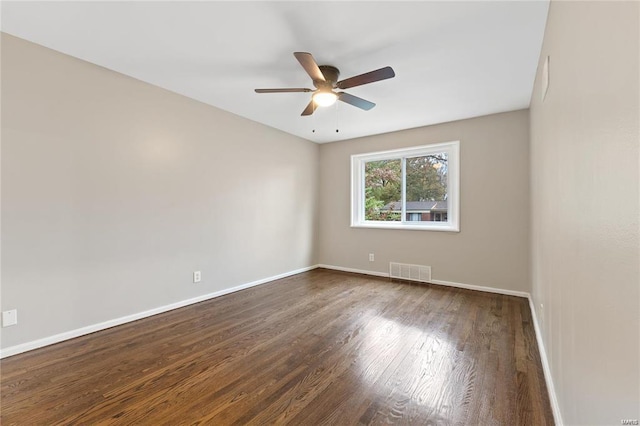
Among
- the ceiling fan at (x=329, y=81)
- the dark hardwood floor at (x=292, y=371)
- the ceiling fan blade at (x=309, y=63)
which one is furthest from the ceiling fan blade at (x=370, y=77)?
the dark hardwood floor at (x=292, y=371)

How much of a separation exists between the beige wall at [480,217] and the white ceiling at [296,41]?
0.64 m

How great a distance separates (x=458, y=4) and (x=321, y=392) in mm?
2635

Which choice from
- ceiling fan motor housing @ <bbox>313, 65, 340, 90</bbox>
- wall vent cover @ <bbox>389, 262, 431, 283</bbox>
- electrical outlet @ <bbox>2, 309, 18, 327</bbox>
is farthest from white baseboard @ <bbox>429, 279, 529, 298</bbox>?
electrical outlet @ <bbox>2, 309, 18, 327</bbox>

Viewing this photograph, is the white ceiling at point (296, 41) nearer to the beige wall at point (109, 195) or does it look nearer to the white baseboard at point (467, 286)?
the beige wall at point (109, 195)

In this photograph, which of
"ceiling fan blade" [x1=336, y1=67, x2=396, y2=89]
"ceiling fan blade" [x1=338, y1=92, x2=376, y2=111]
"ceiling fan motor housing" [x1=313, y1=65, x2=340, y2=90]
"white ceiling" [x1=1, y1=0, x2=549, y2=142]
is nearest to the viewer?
"white ceiling" [x1=1, y1=0, x2=549, y2=142]

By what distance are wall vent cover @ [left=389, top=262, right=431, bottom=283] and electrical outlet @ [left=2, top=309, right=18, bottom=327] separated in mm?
4314

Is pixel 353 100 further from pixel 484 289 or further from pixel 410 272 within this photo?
pixel 484 289

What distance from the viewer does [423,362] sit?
6.90 feet

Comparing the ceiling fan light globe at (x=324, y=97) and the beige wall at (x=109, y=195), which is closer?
the beige wall at (x=109, y=195)

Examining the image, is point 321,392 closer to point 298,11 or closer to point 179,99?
point 298,11

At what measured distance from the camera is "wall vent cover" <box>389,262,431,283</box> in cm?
433

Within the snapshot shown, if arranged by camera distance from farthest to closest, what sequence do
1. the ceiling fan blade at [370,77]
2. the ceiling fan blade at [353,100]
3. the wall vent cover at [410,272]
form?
the wall vent cover at [410,272] → the ceiling fan blade at [353,100] → the ceiling fan blade at [370,77]

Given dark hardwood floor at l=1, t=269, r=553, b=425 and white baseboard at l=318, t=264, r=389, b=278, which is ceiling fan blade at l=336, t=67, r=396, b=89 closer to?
dark hardwood floor at l=1, t=269, r=553, b=425

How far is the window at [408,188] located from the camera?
4266mm
